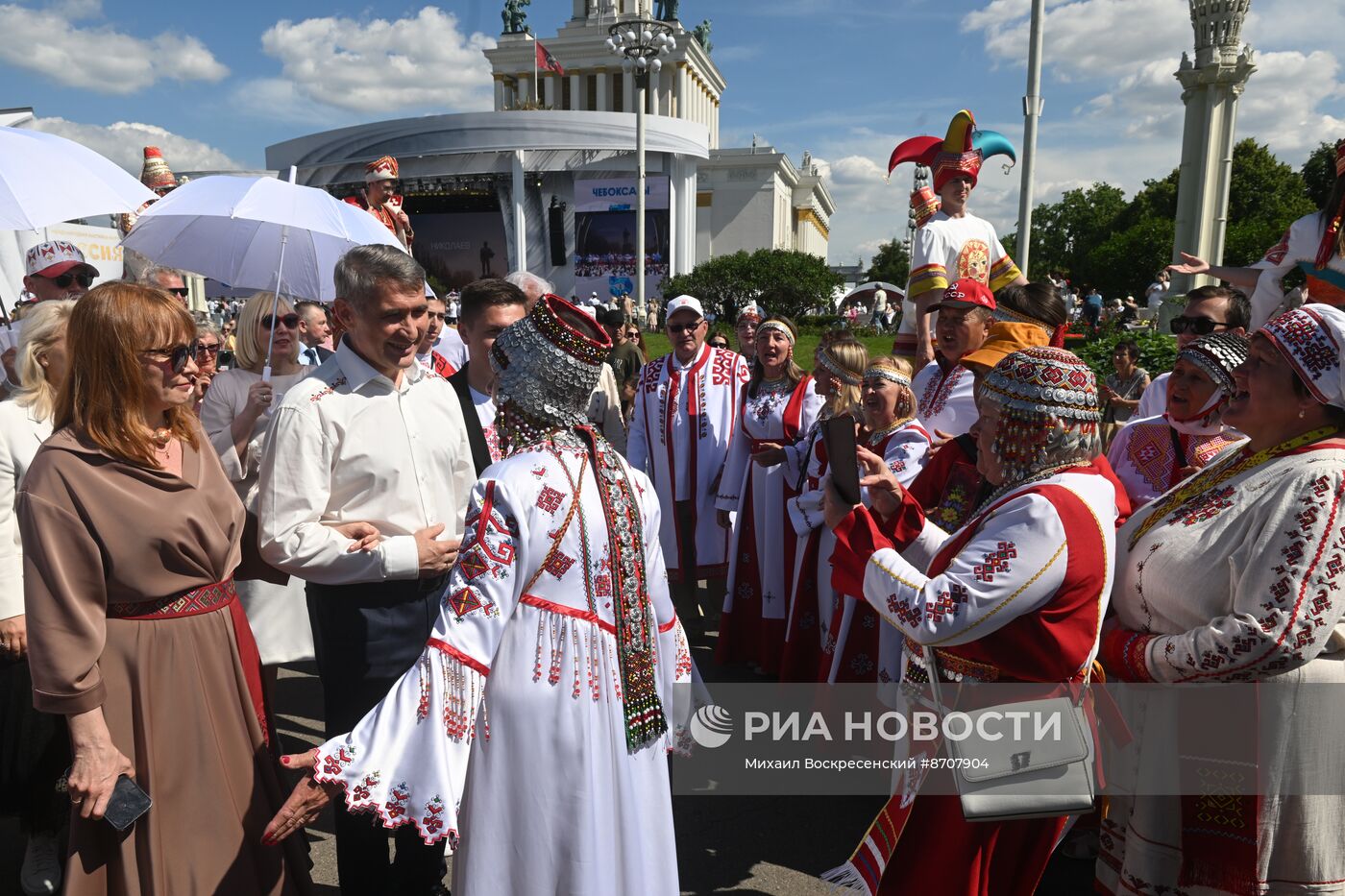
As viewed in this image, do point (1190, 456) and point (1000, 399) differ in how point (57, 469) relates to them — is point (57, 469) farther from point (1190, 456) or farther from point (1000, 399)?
point (1190, 456)

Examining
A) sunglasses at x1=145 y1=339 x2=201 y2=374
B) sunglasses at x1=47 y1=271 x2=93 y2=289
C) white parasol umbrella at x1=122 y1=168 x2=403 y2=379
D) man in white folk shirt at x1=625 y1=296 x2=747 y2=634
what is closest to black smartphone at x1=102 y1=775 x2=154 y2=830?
sunglasses at x1=145 y1=339 x2=201 y2=374

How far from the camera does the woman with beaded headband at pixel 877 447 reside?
396 cm

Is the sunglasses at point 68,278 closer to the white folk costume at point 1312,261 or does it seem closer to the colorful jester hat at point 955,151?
the colorful jester hat at point 955,151

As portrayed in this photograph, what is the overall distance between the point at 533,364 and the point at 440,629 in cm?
67

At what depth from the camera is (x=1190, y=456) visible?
132 inches

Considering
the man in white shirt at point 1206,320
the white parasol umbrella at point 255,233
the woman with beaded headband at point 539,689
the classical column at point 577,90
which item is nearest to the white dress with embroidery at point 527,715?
the woman with beaded headband at point 539,689

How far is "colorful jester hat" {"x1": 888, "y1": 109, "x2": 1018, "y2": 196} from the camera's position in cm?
562

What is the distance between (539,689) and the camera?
209 cm

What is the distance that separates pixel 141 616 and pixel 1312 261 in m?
4.80

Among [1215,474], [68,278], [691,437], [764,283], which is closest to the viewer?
[1215,474]

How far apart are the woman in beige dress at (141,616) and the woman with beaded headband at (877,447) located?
8.53ft

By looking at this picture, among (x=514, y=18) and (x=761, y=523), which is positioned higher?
(x=514, y=18)

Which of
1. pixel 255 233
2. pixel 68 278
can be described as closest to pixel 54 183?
pixel 255 233

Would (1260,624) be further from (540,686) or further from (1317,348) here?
(540,686)
